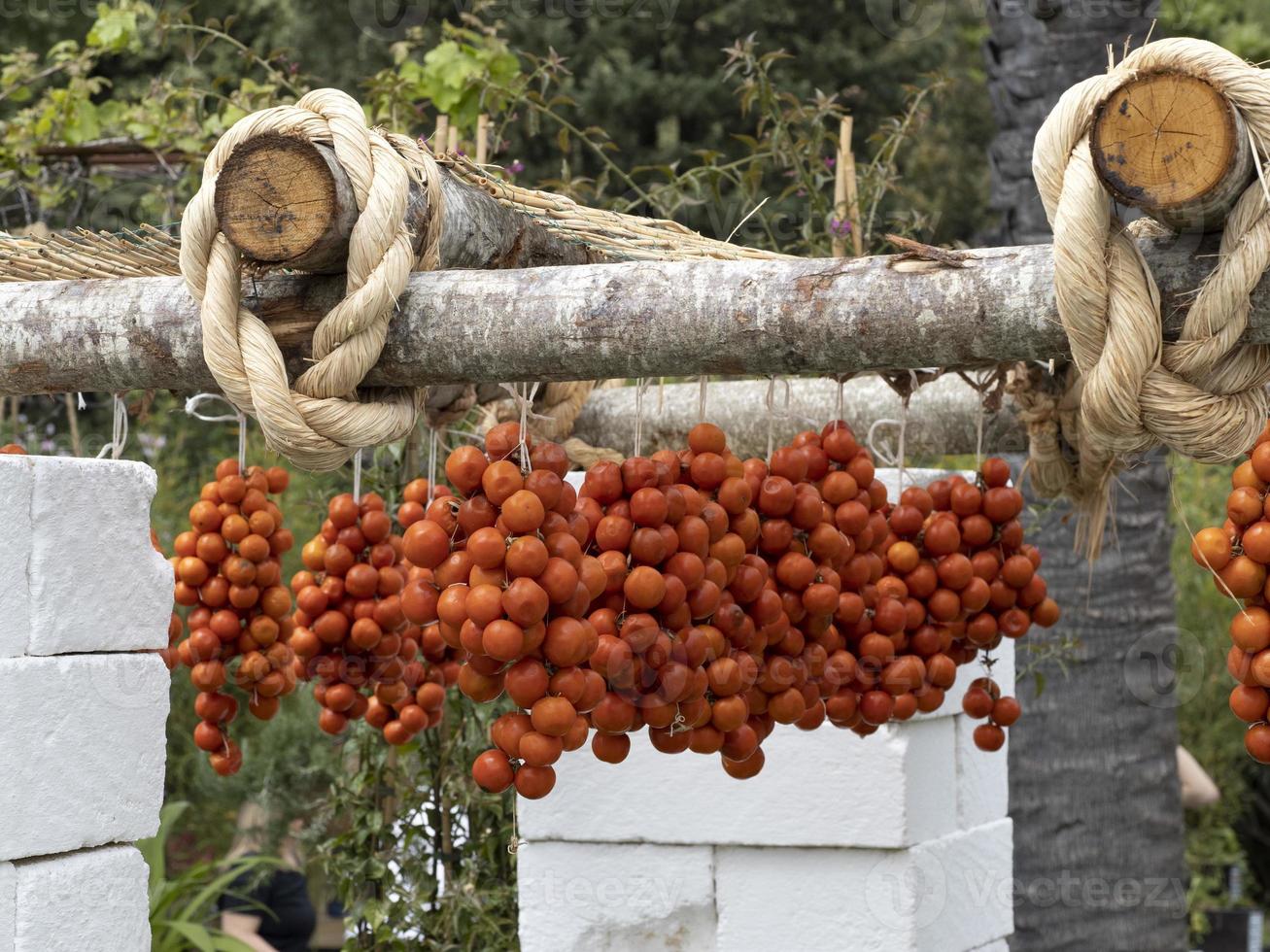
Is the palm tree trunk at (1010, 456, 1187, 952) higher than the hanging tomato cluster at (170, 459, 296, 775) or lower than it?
lower

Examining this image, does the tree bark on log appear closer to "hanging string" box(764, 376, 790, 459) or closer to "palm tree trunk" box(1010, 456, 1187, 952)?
"hanging string" box(764, 376, 790, 459)

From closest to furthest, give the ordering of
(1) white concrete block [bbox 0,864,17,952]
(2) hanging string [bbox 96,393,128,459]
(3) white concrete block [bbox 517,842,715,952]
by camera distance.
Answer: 1. (1) white concrete block [bbox 0,864,17,952]
2. (2) hanging string [bbox 96,393,128,459]
3. (3) white concrete block [bbox 517,842,715,952]

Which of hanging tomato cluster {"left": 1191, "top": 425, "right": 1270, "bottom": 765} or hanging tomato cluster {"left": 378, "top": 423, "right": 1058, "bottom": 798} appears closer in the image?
hanging tomato cluster {"left": 1191, "top": 425, "right": 1270, "bottom": 765}

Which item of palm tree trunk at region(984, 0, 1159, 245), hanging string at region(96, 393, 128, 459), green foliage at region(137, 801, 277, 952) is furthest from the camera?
palm tree trunk at region(984, 0, 1159, 245)

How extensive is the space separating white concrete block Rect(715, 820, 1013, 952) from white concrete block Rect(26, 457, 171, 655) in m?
1.33

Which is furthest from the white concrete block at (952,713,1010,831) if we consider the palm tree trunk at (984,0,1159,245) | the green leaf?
the green leaf

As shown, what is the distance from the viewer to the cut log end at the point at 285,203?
148 cm

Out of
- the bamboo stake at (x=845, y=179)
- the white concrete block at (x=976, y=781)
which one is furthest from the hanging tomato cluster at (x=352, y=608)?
the white concrete block at (x=976, y=781)

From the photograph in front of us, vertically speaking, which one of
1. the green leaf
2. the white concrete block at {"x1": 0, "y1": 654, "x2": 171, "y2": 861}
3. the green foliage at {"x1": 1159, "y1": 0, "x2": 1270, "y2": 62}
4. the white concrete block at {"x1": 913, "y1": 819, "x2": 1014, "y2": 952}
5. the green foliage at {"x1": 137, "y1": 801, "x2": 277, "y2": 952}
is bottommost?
the green foliage at {"x1": 137, "y1": 801, "x2": 277, "y2": 952}

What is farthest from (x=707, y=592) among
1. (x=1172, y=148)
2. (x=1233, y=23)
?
(x=1233, y=23)

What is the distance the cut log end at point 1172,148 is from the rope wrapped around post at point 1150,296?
1 centimetres

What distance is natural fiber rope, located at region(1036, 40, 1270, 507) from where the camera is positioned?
1273 millimetres

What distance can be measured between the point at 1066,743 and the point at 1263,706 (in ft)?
9.97

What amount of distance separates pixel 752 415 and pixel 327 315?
1414 millimetres
